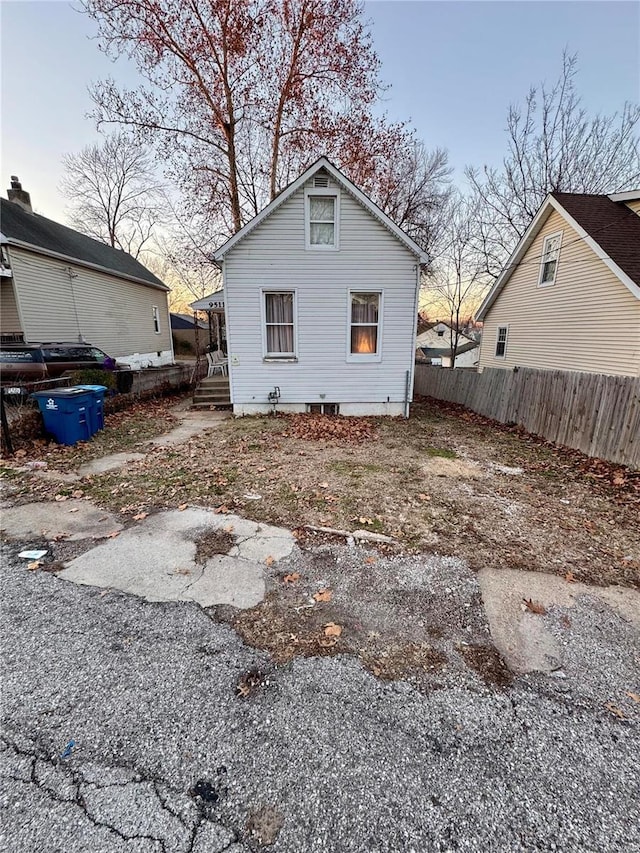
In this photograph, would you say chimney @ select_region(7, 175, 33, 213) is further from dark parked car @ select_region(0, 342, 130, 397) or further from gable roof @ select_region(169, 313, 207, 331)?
gable roof @ select_region(169, 313, 207, 331)

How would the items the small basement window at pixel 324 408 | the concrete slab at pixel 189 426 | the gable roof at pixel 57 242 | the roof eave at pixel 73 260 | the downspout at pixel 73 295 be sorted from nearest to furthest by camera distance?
the concrete slab at pixel 189 426, the small basement window at pixel 324 408, the roof eave at pixel 73 260, the gable roof at pixel 57 242, the downspout at pixel 73 295

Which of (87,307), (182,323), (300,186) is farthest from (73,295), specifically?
(182,323)

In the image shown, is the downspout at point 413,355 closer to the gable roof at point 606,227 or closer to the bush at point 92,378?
the gable roof at point 606,227

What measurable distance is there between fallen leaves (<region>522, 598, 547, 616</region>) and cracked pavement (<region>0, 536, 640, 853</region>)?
0.98ft

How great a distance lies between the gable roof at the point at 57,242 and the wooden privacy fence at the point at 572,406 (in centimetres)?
1644

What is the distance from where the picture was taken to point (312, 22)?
1379 centimetres

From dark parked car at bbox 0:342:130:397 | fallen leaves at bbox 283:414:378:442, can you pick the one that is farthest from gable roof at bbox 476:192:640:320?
dark parked car at bbox 0:342:130:397

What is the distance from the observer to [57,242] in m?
15.2

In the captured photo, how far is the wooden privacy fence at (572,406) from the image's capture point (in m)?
6.35

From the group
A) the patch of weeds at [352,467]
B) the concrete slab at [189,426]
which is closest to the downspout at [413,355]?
the patch of weeds at [352,467]

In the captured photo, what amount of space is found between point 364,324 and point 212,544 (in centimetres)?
749

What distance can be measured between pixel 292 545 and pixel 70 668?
2.03 meters

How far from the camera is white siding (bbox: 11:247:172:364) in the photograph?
42.7 feet

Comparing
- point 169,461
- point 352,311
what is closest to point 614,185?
point 352,311
